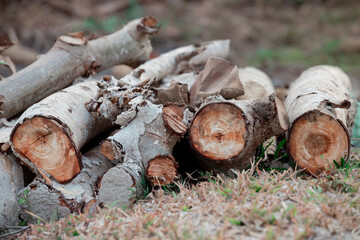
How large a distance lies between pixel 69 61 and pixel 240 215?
223 cm

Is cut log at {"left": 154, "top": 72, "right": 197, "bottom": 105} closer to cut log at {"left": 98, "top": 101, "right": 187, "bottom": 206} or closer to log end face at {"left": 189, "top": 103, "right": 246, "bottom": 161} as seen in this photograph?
cut log at {"left": 98, "top": 101, "right": 187, "bottom": 206}

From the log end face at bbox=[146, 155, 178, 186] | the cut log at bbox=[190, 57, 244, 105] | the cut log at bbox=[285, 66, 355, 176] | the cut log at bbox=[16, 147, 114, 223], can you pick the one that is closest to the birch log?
the cut log at bbox=[16, 147, 114, 223]

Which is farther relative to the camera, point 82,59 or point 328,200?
point 82,59

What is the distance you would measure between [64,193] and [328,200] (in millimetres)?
1572

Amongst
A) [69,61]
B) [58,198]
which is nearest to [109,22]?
[69,61]

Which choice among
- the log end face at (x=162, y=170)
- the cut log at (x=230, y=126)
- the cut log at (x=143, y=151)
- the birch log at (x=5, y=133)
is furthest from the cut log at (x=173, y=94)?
the birch log at (x=5, y=133)

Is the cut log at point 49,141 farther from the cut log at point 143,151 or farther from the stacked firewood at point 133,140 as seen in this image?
the cut log at point 143,151

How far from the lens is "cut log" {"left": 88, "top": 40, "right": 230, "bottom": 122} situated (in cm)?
289

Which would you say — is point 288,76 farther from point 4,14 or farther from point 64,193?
point 4,14

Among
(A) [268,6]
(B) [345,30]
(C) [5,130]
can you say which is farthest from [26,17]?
(C) [5,130]

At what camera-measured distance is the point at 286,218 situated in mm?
2090

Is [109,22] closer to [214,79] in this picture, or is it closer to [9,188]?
[214,79]

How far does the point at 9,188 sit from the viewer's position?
280 cm

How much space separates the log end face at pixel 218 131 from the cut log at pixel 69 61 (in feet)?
4.86
